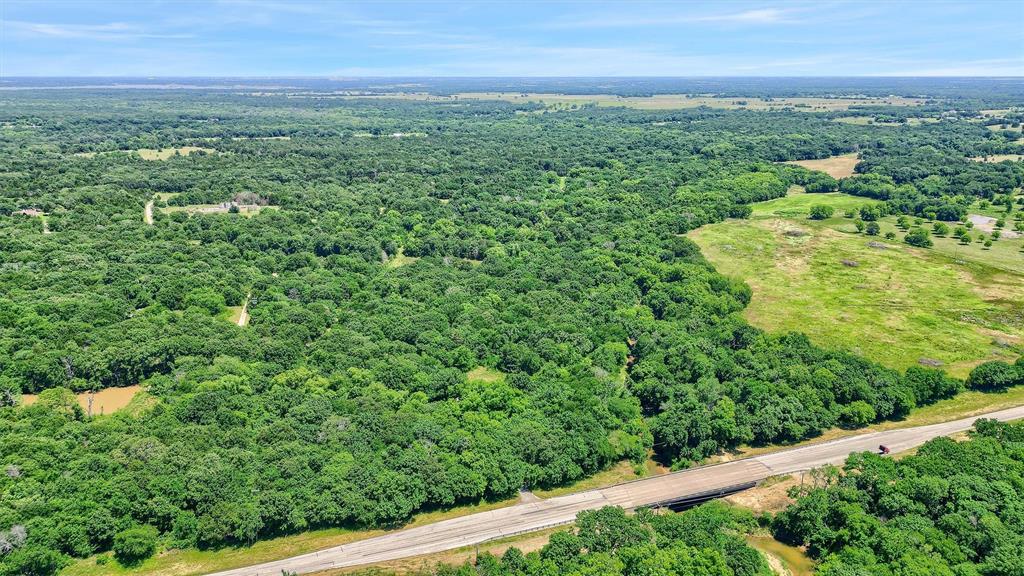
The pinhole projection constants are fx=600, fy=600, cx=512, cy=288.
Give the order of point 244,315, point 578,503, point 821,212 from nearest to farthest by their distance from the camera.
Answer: point 578,503 → point 244,315 → point 821,212

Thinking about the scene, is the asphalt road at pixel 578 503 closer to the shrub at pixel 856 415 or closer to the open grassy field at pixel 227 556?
the open grassy field at pixel 227 556

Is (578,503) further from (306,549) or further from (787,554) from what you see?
(306,549)

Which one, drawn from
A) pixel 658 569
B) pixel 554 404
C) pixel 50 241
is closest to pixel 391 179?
pixel 50 241

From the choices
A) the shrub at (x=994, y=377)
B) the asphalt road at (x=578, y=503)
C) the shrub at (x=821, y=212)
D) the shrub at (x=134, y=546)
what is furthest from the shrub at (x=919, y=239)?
the shrub at (x=134, y=546)

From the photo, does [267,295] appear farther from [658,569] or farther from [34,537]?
[658,569]

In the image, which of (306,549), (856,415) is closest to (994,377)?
(856,415)

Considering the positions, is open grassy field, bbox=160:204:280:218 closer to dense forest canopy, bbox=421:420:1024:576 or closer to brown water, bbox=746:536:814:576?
dense forest canopy, bbox=421:420:1024:576

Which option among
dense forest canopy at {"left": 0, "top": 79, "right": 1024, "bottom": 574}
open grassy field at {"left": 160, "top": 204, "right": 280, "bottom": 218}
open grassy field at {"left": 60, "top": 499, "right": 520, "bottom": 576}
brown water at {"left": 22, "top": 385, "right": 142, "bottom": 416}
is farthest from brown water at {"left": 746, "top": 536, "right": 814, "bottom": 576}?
open grassy field at {"left": 160, "top": 204, "right": 280, "bottom": 218}
